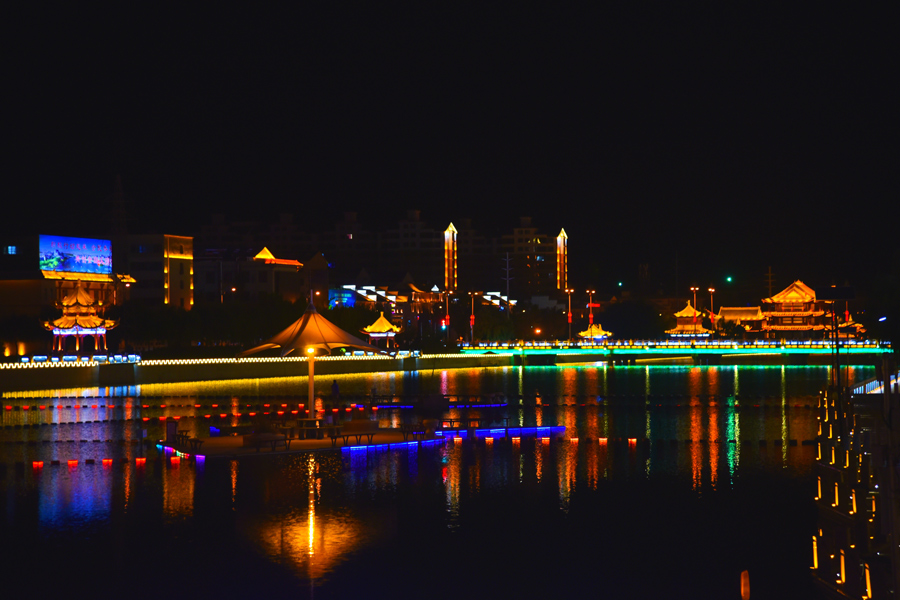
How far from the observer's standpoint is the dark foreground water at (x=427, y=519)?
49.9ft

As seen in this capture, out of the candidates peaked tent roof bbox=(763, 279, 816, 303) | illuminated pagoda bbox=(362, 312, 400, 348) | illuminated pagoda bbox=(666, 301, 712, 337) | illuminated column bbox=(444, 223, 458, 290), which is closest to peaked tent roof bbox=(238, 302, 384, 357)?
illuminated pagoda bbox=(362, 312, 400, 348)

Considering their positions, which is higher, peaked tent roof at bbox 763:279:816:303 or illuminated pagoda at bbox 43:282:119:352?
peaked tent roof at bbox 763:279:816:303

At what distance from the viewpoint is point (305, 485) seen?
900 inches

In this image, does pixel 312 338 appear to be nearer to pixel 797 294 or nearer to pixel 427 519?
pixel 427 519

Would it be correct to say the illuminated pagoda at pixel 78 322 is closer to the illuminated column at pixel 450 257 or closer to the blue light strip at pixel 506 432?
the blue light strip at pixel 506 432

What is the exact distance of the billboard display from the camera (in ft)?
267

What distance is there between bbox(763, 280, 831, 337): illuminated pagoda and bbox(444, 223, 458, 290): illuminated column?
53.7 meters

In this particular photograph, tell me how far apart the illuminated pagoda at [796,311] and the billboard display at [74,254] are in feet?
293

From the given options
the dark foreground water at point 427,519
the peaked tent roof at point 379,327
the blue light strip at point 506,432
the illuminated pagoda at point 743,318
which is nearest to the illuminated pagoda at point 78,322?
the peaked tent roof at point 379,327

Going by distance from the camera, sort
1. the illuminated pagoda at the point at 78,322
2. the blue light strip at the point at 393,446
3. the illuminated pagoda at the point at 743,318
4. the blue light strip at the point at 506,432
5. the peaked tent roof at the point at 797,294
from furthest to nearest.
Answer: the illuminated pagoda at the point at 743,318 < the peaked tent roof at the point at 797,294 < the illuminated pagoda at the point at 78,322 < the blue light strip at the point at 506,432 < the blue light strip at the point at 393,446

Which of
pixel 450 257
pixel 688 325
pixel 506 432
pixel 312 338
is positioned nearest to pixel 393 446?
pixel 506 432

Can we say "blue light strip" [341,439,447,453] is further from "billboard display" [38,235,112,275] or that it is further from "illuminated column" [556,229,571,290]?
"illuminated column" [556,229,571,290]

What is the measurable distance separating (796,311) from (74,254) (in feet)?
313

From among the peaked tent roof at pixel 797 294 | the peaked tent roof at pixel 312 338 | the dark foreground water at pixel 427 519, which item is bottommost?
the dark foreground water at pixel 427 519
